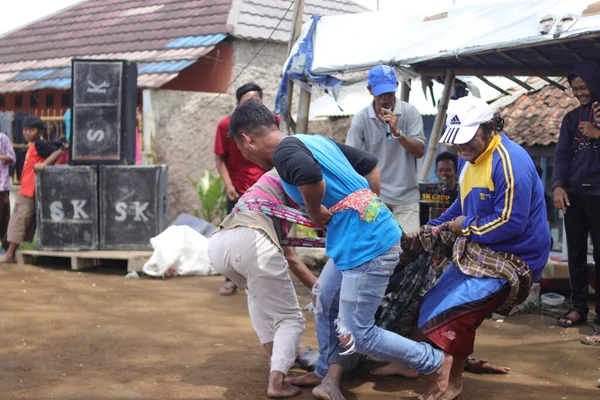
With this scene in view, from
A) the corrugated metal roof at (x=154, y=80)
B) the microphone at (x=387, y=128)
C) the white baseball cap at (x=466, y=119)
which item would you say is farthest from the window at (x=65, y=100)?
the white baseball cap at (x=466, y=119)

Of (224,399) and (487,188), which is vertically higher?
(487,188)

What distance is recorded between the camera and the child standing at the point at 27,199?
9531 millimetres

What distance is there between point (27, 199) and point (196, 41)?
17.9 ft

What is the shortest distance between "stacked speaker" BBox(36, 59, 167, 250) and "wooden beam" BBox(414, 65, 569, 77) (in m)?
3.32

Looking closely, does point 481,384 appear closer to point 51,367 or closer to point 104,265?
point 51,367

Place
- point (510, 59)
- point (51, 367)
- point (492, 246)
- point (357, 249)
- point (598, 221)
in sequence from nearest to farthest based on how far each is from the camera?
point (357, 249) → point (492, 246) → point (51, 367) → point (598, 221) → point (510, 59)

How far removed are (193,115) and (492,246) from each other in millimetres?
8983

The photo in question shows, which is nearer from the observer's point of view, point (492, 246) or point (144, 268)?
point (492, 246)

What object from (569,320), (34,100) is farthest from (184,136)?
(569,320)

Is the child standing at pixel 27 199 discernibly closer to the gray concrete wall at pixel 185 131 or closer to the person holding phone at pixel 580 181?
the gray concrete wall at pixel 185 131

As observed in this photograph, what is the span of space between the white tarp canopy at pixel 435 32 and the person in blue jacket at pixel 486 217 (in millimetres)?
1930

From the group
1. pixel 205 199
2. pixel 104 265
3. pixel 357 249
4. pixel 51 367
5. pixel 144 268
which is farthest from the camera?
pixel 205 199

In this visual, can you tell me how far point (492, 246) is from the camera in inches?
167

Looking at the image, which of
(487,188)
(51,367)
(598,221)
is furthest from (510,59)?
(51,367)
